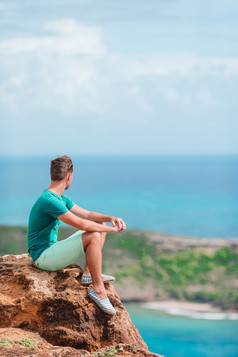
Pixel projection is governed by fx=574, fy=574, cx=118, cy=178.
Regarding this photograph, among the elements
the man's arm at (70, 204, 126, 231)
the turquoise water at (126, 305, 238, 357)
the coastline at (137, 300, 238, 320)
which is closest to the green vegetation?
the coastline at (137, 300, 238, 320)

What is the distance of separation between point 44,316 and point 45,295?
0.20 m

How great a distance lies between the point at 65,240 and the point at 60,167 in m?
0.70

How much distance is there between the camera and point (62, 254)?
18.1 ft

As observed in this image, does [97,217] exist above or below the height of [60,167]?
below

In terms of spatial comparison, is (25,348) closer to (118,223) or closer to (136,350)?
(136,350)

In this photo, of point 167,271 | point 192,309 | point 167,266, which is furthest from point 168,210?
point 192,309

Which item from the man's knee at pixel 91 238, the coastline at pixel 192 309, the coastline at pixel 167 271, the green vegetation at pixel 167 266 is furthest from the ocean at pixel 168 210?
the man's knee at pixel 91 238

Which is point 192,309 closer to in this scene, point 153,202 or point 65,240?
point 65,240

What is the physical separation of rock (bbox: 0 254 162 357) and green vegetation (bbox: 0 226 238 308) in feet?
67.6

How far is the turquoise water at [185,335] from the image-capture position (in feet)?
66.2

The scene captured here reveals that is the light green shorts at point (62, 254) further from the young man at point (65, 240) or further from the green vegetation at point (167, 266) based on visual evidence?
the green vegetation at point (167, 266)

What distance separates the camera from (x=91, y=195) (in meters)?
64.2

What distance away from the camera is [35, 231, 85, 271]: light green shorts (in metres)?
5.43

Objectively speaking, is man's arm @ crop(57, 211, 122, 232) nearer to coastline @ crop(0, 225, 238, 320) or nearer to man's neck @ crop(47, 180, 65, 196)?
man's neck @ crop(47, 180, 65, 196)
